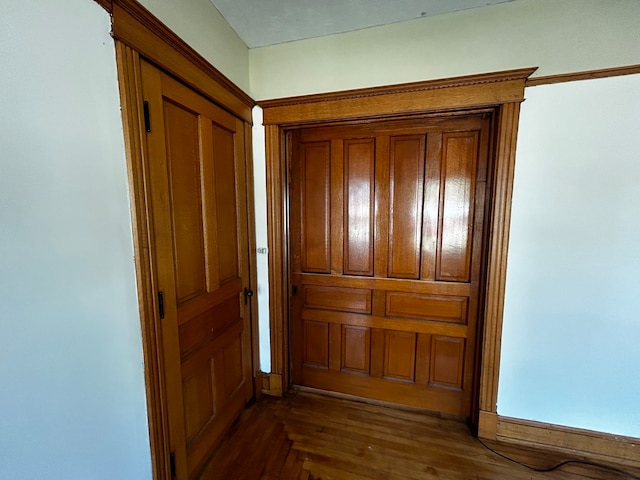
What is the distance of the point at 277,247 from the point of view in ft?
6.44

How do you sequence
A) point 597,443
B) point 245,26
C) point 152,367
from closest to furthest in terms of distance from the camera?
point 152,367
point 597,443
point 245,26

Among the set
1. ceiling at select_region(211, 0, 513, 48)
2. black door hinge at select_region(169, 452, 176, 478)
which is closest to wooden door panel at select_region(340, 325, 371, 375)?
black door hinge at select_region(169, 452, 176, 478)

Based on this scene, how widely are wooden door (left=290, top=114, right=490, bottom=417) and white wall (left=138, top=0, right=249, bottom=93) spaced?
57 cm

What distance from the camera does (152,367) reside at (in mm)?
1150

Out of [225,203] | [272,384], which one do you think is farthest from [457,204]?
[272,384]

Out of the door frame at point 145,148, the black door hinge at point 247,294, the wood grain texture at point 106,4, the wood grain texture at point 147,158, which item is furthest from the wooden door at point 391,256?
the wood grain texture at point 106,4

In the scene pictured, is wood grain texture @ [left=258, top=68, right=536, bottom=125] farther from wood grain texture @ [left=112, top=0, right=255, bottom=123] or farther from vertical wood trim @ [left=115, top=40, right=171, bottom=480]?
vertical wood trim @ [left=115, top=40, right=171, bottom=480]

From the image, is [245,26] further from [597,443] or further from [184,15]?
[597,443]

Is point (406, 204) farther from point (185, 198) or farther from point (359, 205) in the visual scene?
point (185, 198)

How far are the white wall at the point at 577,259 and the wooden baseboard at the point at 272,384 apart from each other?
5.26ft

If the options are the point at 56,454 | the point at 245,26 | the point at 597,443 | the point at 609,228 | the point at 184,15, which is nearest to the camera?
the point at 56,454

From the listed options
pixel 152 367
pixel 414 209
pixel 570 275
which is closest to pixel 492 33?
pixel 414 209

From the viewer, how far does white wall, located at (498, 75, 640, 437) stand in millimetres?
1413

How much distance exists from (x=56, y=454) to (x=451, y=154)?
2294mm
